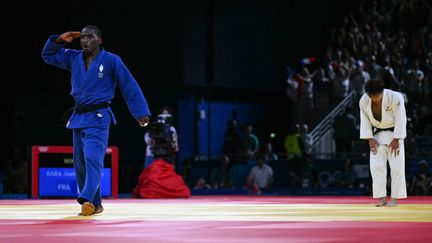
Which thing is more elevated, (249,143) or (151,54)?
(151,54)

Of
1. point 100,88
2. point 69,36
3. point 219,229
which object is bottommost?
point 219,229

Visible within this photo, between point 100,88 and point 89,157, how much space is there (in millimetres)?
694

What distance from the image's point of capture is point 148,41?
81.8ft

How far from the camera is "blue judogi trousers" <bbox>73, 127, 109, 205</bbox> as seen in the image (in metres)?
8.70

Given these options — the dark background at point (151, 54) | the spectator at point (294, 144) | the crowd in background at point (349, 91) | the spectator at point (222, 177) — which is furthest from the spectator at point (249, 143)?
the dark background at point (151, 54)

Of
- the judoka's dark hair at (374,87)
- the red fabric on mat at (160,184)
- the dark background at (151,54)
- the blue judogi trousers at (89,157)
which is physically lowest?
the red fabric on mat at (160,184)

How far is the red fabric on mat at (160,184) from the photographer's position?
16453 millimetres

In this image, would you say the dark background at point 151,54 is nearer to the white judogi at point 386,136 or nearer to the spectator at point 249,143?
the spectator at point 249,143

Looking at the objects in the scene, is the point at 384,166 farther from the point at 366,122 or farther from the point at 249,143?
the point at 249,143

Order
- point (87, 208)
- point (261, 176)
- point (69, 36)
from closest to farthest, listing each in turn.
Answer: point (87, 208) → point (69, 36) → point (261, 176)

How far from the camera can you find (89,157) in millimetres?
8773

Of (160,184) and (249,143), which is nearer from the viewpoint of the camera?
(160,184)

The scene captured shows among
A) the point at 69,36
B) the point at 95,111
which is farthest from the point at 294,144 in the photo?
the point at 95,111

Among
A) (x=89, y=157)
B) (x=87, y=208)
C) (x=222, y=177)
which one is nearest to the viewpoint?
(x=87, y=208)
